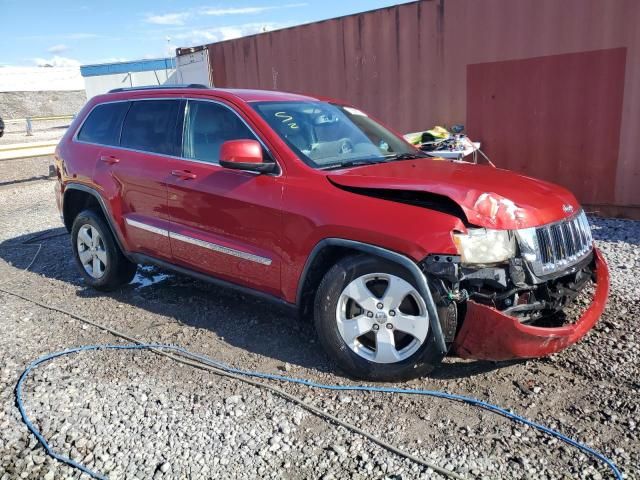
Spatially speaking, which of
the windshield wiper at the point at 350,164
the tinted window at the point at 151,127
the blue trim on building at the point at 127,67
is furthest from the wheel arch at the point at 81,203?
the blue trim on building at the point at 127,67

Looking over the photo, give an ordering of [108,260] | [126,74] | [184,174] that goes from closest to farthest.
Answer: [184,174] → [108,260] → [126,74]

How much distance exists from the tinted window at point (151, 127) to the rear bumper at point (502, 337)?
266 cm

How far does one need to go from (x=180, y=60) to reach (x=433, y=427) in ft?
41.6

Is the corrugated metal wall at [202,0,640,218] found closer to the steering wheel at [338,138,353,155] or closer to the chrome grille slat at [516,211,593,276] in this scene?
the chrome grille slat at [516,211,593,276]

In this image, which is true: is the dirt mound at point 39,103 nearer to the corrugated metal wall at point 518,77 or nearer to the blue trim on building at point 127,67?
the blue trim on building at point 127,67

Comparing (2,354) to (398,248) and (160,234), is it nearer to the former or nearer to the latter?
(160,234)

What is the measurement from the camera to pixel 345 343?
11.1 feet

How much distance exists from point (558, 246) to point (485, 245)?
0.55 meters

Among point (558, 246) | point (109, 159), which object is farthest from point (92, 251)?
→ point (558, 246)

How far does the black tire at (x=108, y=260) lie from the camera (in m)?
5.02

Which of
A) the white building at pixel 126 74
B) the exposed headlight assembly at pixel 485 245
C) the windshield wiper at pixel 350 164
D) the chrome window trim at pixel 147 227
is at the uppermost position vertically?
the white building at pixel 126 74

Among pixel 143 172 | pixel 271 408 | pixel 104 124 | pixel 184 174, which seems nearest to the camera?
pixel 271 408

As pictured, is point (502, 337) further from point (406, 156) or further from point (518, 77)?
point (518, 77)

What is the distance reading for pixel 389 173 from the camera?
11.5 ft
